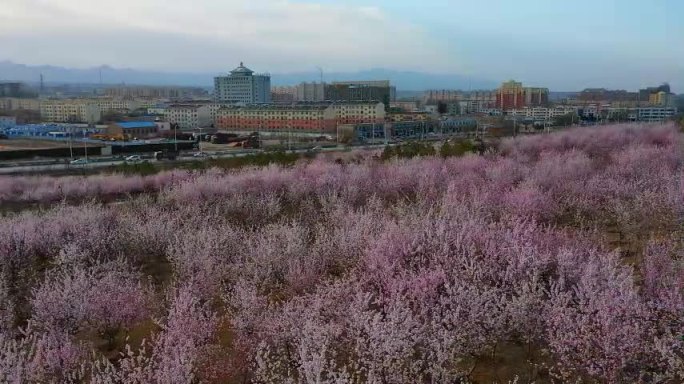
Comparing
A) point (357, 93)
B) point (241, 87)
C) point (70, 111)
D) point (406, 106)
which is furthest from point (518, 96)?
point (70, 111)

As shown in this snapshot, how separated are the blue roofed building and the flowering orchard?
42687mm

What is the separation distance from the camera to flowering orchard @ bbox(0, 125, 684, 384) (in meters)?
6.29

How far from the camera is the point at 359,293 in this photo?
714cm

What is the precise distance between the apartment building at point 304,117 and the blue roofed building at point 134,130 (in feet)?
34.8

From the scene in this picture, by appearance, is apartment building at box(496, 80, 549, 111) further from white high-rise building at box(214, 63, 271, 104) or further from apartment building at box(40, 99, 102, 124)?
apartment building at box(40, 99, 102, 124)

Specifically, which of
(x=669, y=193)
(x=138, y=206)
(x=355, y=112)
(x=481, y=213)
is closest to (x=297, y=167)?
(x=138, y=206)

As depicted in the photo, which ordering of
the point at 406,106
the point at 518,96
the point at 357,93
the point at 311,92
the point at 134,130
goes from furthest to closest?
the point at 311,92, the point at 518,96, the point at 406,106, the point at 357,93, the point at 134,130

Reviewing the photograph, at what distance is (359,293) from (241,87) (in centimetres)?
9955

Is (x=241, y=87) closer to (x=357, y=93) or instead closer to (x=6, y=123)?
(x=357, y=93)

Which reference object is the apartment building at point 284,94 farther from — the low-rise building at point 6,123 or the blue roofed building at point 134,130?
the blue roofed building at point 134,130

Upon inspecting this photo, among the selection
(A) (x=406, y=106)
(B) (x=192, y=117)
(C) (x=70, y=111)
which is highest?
(A) (x=406, y=106)

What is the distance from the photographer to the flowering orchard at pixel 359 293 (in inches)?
247

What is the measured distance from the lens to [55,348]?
6.92 m

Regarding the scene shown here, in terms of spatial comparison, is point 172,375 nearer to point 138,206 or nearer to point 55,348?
point 55,348
